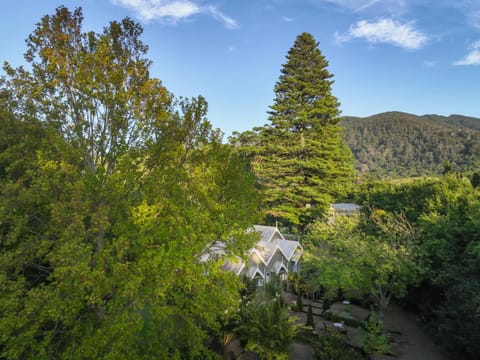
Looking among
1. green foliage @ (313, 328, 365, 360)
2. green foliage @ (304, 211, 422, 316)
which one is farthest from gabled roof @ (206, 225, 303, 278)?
green foliage @ (313, 328, 365, 360)

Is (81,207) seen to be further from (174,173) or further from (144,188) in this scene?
(174,173)

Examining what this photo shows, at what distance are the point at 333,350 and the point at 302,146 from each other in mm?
25476

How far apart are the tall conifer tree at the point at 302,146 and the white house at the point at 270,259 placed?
29.7ft

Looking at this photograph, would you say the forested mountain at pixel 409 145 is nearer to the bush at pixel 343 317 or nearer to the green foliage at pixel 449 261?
the green foliage at pixel 449 261

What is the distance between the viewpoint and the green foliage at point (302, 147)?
33.7 m

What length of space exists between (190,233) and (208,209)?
1199 mm

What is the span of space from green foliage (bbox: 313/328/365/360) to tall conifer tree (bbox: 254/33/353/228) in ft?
67.8

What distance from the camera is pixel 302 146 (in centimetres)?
3406

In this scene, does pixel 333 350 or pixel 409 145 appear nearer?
pixel 333 350

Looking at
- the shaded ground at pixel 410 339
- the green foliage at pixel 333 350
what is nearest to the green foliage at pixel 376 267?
the shaded ground at pixel 410 339

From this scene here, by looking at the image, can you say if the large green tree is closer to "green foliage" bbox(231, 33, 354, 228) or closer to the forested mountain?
"green foliage" bbox(231, 33, 354, 228)

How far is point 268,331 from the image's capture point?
1188cm

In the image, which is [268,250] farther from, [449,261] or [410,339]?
[449,261]

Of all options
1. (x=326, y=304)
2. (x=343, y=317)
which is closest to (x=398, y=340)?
(x=343, y=317)
